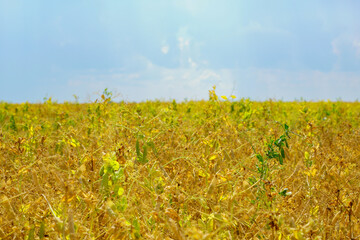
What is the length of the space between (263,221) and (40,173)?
2.25m

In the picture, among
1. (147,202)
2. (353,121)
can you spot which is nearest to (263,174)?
(147,202)

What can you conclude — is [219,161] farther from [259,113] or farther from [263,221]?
[259,113]

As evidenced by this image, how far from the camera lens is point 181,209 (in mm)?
2684

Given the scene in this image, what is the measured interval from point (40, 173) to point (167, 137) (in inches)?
62.3

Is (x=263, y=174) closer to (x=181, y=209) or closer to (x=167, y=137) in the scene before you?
(x=181, y=209)

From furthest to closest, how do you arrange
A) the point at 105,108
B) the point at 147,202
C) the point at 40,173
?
the point at 105,108
the point at 40,173
the point at 147,202

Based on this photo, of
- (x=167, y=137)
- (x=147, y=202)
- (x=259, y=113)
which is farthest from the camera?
(x=259, y=113)


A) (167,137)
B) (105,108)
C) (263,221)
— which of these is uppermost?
(105,108)

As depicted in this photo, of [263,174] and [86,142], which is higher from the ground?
[86,142]

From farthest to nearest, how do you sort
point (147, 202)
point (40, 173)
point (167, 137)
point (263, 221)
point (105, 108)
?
point (105, 108) < point (167, 137) < point (40, 173) < point (147, 202) < point (263, 221)

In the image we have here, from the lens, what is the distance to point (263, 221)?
253cm

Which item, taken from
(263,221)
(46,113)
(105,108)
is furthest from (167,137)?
(46,113)

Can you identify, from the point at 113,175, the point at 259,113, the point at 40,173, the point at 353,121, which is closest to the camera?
the point at 113,175

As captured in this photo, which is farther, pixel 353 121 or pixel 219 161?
pixel 353 121
